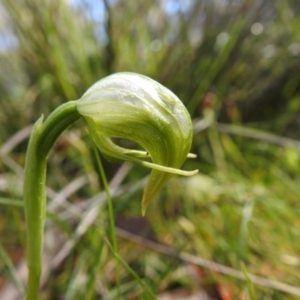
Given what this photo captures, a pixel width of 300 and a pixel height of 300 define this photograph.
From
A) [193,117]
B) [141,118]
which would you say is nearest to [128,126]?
[141,118]

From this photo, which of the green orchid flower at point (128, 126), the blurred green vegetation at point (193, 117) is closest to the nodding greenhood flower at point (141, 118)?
the green orchid flower at point (128, 126)

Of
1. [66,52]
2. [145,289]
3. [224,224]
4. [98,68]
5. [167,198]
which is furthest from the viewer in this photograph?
Answer: [66,52]

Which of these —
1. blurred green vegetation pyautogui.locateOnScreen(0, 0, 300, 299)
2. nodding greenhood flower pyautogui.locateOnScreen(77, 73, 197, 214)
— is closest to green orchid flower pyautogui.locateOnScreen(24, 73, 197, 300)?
nodding greenhood flower pyautogui.locateOnScreen(77, 73, 197, 214)

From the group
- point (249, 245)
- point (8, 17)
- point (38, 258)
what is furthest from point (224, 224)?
point (8, 17)

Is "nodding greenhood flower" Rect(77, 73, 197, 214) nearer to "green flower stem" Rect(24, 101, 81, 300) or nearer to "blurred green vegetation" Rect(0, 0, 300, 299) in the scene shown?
"green flower stem" Rect(24, 101, 81, 300)

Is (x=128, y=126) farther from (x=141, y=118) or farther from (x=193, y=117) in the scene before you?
(x=193, y=117)

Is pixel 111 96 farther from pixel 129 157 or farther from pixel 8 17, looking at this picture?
pixel 8 17

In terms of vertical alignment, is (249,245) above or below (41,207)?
below

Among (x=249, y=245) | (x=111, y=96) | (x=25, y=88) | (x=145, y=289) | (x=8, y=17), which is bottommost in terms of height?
(x=249, y=245)
